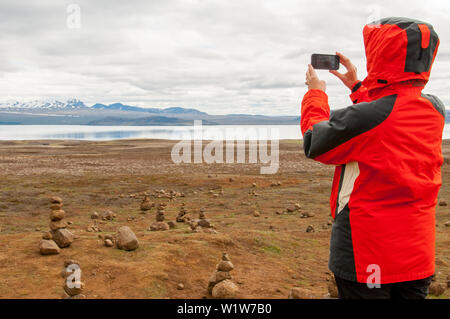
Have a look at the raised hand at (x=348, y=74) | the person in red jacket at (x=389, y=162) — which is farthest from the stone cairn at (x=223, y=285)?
the raised hand at (x=348, y=74)

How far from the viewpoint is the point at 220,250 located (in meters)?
7.81

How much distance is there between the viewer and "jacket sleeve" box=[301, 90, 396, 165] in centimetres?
248

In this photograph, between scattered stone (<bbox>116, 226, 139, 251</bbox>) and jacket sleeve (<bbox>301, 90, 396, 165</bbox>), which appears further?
scattered stone (<bbox>116, 226, 139, 251</bbox>)

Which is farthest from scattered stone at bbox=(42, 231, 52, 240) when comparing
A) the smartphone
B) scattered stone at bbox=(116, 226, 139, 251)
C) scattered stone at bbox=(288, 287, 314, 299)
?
the smartphone

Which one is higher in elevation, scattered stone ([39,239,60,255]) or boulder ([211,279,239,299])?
scattered stone ([39,239,60,255])

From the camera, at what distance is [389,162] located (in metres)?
2.48

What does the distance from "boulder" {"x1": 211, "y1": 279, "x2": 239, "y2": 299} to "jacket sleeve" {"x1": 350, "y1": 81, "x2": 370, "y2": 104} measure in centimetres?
350

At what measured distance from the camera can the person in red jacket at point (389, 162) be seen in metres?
2.50

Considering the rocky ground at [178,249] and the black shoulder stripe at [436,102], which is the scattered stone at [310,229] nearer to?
the rocky ground at [178,249]

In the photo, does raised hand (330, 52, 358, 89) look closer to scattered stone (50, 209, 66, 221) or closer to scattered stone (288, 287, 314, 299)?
scattered stone (288, 287, 314, 299)

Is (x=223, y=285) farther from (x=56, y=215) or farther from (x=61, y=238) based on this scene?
(x=56, y=215)
